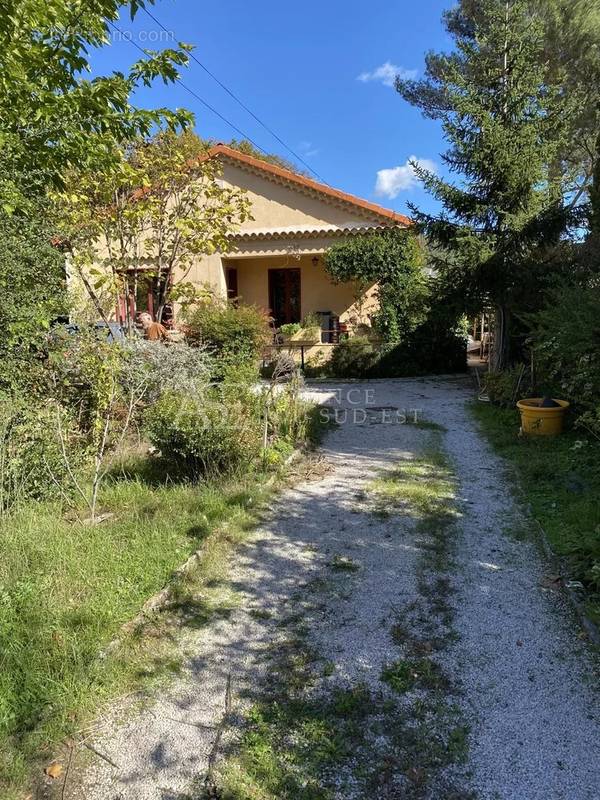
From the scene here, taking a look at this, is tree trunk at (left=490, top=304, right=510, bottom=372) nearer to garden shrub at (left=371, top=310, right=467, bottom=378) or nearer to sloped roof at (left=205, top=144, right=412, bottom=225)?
garden shrub at (left=371, top=310, right=467, bottom=378)

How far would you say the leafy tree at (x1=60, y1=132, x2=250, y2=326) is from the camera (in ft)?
27.5

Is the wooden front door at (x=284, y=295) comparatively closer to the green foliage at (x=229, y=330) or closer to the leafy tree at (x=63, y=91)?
the green foliage at (x=229, y=330)

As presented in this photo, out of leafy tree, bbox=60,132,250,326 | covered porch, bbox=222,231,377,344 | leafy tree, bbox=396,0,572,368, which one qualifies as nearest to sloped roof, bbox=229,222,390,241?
covered porch, bbox=222,231,377,344

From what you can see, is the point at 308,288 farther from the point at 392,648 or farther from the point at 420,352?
the point at 392,648

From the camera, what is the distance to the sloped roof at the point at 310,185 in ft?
51.7

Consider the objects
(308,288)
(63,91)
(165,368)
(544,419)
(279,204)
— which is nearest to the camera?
(63,91)

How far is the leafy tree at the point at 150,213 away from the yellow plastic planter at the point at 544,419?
19.8 ft

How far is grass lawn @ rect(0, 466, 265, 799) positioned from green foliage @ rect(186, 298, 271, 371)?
7.74m

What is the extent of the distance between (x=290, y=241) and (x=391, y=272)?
3.78m

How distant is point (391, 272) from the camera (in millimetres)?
14547

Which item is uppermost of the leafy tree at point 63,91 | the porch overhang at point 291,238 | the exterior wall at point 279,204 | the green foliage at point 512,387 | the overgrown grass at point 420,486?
the exterior wall at point 279,204

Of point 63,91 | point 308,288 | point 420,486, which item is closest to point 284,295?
point 308,288

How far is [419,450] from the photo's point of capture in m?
7.32

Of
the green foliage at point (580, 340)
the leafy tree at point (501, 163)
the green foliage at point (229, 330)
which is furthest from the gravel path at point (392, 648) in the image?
the green foliage at point (229, 330)
